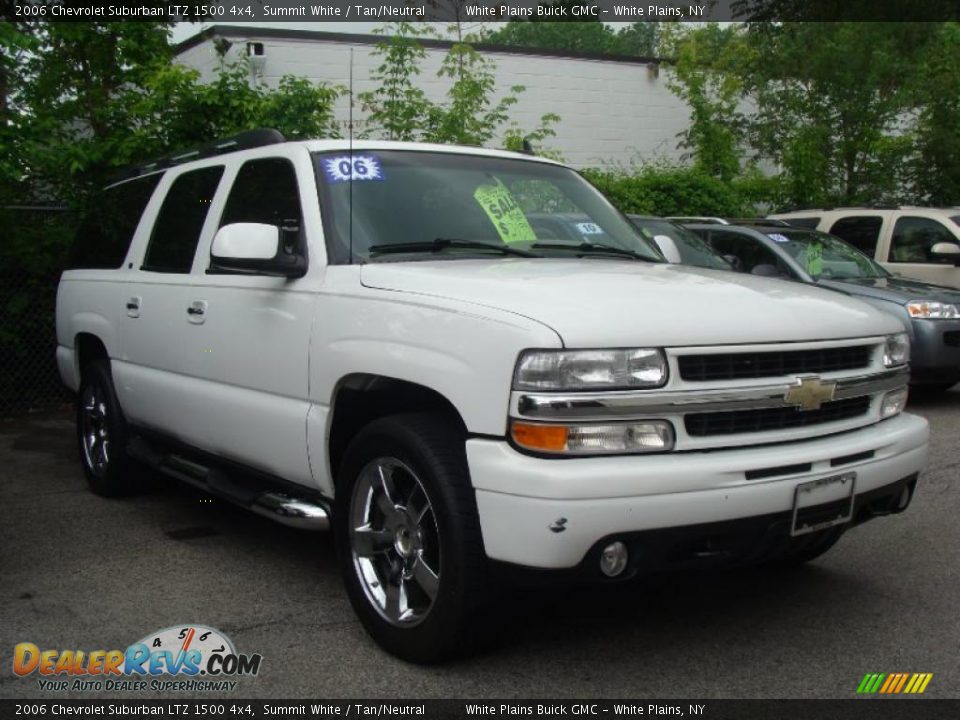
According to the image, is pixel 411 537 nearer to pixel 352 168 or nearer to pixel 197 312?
pixel 352 168

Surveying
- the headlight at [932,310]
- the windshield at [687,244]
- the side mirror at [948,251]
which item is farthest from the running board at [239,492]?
the side mirror at [948,251]

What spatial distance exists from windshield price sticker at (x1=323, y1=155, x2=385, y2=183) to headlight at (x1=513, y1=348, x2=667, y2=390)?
165cm

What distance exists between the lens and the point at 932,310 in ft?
30.5

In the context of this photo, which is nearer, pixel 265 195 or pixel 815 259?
pixel 265 195

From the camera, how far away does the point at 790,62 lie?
17.6 m

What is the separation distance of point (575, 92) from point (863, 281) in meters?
10.6

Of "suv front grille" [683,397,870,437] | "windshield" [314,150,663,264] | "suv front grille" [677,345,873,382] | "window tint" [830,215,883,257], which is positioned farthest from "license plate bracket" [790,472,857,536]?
"window tint" [830,215,883,257]

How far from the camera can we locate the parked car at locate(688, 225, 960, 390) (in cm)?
918

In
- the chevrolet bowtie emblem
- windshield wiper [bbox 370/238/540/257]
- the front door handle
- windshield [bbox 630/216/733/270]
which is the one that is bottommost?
windshield [bbox 630/216/733/270]

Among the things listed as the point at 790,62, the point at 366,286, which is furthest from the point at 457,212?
the point at 790,62

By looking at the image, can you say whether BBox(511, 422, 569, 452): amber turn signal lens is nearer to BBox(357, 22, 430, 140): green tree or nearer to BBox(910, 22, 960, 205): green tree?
BBox(357, 22, 430, 140): green tree

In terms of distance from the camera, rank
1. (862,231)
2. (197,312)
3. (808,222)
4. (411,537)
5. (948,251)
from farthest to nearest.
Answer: (808,222), (862,231), (948,251), (197,312), (411,537)
